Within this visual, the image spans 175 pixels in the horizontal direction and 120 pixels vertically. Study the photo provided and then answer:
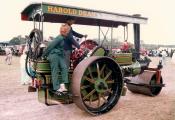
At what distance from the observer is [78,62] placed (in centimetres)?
676

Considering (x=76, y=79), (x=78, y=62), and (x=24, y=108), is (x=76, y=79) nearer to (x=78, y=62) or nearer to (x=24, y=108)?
(x=78, y=62)

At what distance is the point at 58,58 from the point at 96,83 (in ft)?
3.25

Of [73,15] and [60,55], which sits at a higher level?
[73,15]

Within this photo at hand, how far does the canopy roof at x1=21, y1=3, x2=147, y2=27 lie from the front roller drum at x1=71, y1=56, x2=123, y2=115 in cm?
95

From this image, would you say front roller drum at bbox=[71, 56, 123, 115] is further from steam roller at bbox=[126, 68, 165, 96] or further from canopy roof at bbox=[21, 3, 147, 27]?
steam roller at bbox=[126, 68, 165, 96]

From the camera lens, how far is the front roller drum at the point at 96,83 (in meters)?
A: 6.10

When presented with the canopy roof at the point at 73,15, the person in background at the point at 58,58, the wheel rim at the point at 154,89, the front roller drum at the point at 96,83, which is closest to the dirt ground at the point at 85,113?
the wheel rim at the point at 154,89

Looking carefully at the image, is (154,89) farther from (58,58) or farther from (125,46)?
(58,58)

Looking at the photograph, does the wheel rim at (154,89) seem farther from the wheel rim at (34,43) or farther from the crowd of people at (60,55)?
the wheel rim at (34,43)

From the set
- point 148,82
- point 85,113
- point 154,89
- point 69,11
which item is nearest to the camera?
point 69,11

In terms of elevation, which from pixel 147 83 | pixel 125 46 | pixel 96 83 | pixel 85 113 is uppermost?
pixel 125 46

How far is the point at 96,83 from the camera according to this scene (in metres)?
6.55

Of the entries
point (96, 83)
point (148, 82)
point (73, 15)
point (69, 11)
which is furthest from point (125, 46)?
point (69, 11)

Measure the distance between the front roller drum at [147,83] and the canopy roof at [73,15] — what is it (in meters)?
1.45
